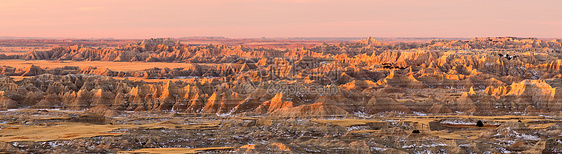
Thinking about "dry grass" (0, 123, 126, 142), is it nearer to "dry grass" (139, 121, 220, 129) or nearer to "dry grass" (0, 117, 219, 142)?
"dry grass" (0, 117, 219, 142)

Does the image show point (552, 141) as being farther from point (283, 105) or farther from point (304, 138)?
point (283, 105)

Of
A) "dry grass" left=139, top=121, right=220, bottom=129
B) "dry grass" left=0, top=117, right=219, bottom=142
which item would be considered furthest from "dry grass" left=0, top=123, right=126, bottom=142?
"dry grass" left=139, top=121, right=220, bottom=129

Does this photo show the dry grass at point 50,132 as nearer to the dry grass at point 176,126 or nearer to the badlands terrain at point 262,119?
the badlands terrain at point 262,119

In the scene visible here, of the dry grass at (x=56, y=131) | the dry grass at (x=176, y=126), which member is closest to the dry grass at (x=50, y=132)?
the dry grass at (x=56, y=131)

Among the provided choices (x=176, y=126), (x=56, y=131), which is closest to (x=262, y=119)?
(x=176, y=126)

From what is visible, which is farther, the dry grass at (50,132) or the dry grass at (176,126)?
the dry grass at (176,126)

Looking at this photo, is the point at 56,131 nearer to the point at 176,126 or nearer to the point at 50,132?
the point at 50,132

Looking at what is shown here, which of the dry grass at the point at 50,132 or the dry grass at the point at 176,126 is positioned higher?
the dry grass at the point at 50,132

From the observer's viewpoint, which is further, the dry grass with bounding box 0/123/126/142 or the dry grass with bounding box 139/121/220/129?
the dry grass with bounding box 139/121/220/129

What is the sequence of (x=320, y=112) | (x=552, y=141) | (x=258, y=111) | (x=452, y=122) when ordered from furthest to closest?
(x=258, y=111) < (x=320, y=112) < (x=452, y=122) < (x=552, y=141)

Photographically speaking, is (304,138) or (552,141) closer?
(552,141)

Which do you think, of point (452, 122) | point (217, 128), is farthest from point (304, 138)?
point (452, 122)
